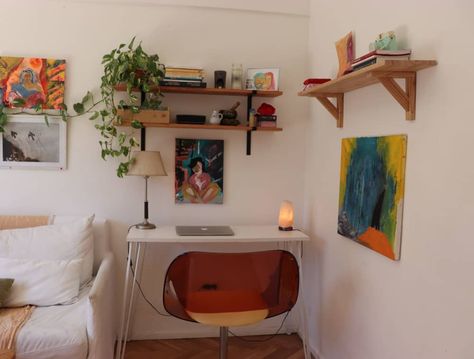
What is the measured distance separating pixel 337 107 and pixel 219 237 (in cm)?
107

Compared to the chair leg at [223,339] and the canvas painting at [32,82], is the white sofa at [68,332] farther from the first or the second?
the canvas painting at [32,82]

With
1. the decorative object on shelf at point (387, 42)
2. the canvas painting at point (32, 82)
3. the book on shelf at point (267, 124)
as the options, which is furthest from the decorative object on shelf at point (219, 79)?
the decorative object on shelf at point (387, 42)

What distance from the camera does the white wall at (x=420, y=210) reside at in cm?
145

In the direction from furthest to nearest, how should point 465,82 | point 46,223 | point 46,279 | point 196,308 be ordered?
point 46,223, point 46,279, point 196,308, point 465,82

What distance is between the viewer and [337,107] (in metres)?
2.50

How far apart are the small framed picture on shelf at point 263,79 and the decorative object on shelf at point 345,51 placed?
1.81 feet

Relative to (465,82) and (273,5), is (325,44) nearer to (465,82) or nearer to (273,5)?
(273,5)

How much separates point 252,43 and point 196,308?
1.88 m

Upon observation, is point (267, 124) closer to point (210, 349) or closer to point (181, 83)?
point (181, 83)

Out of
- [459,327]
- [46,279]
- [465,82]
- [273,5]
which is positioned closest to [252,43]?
[273,5]

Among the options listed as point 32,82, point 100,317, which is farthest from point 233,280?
point 32,82

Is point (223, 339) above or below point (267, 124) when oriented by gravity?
below

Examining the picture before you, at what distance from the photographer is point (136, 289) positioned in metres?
2.96

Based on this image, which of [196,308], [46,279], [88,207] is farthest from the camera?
[88,207]
